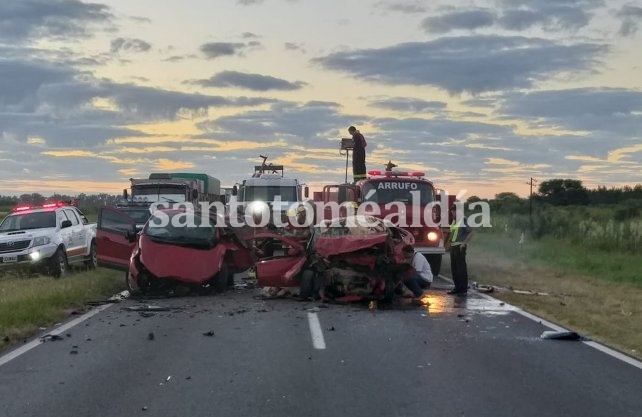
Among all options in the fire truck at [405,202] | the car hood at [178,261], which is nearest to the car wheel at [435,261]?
the fire truck at [405,202]

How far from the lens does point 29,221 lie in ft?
73.4

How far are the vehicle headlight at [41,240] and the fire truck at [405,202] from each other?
7.10 metres

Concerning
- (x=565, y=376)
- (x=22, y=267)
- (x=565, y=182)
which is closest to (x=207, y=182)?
(x=22, y=267)

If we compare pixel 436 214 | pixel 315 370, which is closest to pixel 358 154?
pixel 436 214

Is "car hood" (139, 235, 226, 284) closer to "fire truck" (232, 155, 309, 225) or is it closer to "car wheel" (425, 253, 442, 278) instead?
"car wheel" (425, 253, 442, 278)

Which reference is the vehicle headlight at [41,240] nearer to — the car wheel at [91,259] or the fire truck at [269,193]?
the car wheel at [91,259]

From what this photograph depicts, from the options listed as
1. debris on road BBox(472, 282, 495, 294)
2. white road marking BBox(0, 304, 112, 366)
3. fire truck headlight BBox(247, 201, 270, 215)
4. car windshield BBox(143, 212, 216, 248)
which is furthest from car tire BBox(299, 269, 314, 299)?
fire truck headlight BBox(247, 201, 270, 215)

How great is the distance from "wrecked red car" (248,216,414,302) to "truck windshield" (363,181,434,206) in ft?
18.4

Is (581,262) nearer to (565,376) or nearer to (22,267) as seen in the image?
(22,267)

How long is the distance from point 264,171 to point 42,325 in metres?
23.0

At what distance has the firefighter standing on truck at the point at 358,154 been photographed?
73.2 ft

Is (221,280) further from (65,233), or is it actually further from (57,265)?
(65,233)

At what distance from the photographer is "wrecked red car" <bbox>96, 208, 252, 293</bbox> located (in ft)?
53.1

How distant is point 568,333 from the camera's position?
11.3 metres
